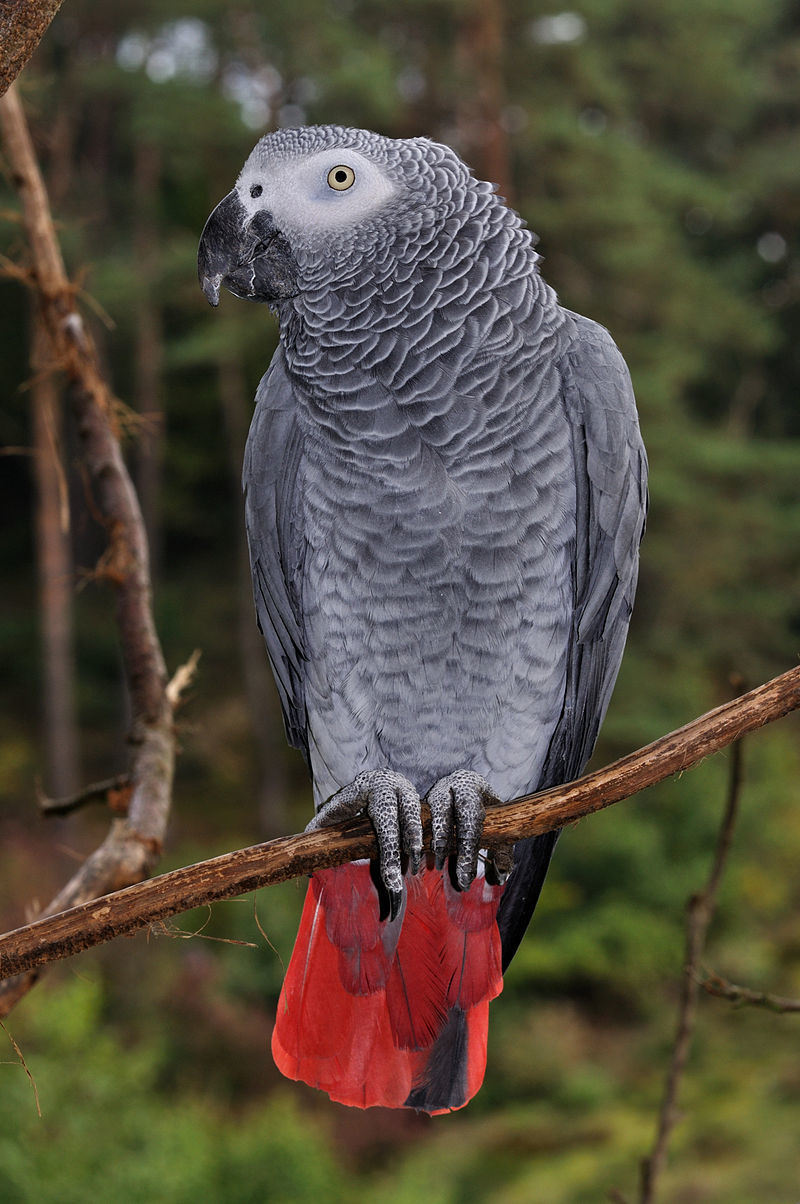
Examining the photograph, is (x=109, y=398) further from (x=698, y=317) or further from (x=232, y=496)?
(x=232, y=496)

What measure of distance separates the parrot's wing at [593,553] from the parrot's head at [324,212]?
0.24m

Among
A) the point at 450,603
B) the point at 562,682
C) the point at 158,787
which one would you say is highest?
the point at 450,603

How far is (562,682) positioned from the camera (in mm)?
1227

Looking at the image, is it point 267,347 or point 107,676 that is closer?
point 267,347

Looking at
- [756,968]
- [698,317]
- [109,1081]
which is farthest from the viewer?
[698,317]

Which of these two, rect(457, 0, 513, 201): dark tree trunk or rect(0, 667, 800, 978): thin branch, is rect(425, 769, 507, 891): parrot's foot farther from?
rect(457, 0, 513, 201): dark tree trunk

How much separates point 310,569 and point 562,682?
0.35 metres

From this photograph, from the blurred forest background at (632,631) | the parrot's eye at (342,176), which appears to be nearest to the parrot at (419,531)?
the parrot's eye at (342,176)

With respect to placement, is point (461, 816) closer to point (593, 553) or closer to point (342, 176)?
point (593, 553)

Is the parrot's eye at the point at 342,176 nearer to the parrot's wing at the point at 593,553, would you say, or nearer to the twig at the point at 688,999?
the parrot's wing at the point at 593,553

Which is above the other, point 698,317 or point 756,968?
point 698,317

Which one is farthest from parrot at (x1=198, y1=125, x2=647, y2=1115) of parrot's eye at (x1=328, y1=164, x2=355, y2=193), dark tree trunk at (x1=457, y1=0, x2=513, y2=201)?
dark tree trunk at (x1=457, y1=0, x2=513, y2=201)

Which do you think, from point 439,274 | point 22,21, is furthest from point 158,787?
point 22,21

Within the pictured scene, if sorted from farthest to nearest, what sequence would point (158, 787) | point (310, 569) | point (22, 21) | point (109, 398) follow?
point (109, 398) < point (158, 787) < point (310, 569) < point (22, 21)
